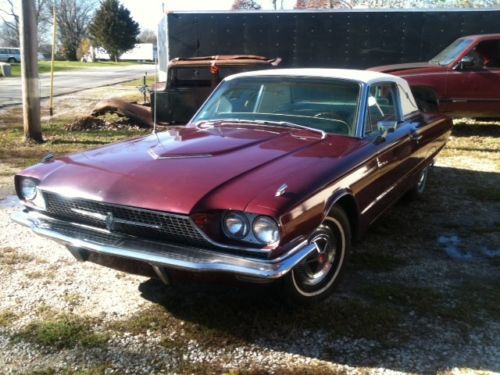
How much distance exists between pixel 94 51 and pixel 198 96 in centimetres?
6614

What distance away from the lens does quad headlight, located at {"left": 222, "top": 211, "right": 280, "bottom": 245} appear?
8.62 ft

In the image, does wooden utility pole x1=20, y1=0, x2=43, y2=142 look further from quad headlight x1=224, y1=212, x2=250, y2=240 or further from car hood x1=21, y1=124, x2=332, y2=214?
quad headlight x1=224, y1=212, x2=250, y2=240

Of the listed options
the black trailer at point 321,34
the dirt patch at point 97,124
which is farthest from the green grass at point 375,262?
the black trailer at point 321,34

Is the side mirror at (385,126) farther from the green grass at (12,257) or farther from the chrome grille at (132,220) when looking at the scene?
the green grass at (12,257)

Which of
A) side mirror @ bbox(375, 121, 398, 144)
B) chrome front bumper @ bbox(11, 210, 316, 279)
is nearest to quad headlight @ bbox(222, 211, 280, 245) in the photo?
chrome front bumper @ bbox(11, 210, 316, 279)

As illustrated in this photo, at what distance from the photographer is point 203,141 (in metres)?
3.59

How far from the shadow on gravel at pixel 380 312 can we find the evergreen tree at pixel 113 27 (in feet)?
211

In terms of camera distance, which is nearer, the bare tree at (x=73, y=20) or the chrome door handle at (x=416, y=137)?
the chrome door handle at (x=416, y=137)

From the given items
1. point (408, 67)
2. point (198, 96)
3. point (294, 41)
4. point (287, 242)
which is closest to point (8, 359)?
point (287, 242)

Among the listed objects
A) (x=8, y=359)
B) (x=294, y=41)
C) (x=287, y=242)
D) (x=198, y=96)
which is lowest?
(x=8, y=359)

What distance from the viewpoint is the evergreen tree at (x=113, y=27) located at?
62594 millimetres

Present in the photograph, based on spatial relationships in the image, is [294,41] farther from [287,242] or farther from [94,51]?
[94,51]

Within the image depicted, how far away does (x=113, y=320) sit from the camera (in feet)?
10.3

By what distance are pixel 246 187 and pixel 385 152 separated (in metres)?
1.62
